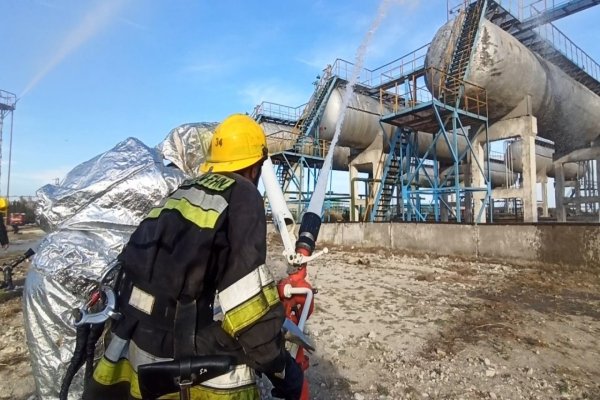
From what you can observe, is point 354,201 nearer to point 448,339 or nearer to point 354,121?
point 354,121

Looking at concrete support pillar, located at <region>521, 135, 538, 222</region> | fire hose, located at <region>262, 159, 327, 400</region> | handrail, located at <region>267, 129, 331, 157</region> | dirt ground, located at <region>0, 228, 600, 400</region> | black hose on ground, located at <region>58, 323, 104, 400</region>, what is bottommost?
dirt ground, located at <region>0, 228, 600, 400</region>

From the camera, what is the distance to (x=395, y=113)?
41.7ft

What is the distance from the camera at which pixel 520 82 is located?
1256 cm

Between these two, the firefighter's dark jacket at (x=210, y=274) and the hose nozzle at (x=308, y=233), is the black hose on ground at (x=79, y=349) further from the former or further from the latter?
the hose nozzle at (x=308, y=233)

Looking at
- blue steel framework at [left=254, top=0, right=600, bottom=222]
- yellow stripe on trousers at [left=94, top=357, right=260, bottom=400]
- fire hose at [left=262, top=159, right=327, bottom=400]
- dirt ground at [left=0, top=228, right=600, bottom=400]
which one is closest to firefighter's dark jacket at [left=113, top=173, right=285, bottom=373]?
yellow stripe on trousers at [left=94, top=357, right=260, bottom=400]

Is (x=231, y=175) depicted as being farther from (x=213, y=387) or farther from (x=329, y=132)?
(x=329, y=132)

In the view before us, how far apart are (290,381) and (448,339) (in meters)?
2.85

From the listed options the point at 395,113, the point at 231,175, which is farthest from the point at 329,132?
the point at 231,175

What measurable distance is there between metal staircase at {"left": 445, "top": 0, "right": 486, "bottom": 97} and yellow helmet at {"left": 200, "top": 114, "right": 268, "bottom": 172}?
12.1 metres

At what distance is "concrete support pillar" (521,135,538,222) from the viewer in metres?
12.2

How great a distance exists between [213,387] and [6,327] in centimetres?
421

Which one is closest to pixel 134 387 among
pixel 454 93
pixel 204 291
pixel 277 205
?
pixel 204 291

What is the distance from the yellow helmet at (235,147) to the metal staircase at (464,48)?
39.7 ft

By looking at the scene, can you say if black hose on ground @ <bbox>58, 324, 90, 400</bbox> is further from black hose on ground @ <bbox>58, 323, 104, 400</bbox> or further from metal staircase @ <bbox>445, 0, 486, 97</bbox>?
metal staircase @ <bbox>445, 0, 486, 97</bbox>
